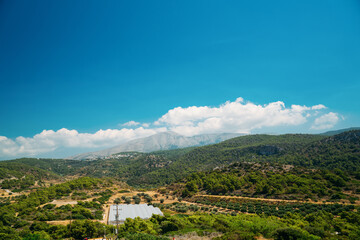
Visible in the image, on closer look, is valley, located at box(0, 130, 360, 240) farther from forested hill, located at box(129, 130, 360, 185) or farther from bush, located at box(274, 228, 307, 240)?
forested hill, located at box(129, 130, 360, 185)

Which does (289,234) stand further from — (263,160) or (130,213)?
(263,160)

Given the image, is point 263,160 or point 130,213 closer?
point 130,213

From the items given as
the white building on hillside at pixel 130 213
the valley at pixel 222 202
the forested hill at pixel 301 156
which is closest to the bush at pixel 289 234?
the valley at pixel 222 202

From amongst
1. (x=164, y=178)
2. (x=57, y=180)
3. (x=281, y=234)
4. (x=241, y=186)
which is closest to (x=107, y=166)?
(x=57, y=180)

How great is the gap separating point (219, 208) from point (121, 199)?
32411 mm

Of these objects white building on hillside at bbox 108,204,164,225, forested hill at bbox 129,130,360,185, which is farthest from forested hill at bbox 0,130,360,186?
white building on hillside at bbox 108,204,164,225

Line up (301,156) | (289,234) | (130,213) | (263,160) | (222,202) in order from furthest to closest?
(263,160) → (301,156) → (222,202) → (130,213) → (289,234)

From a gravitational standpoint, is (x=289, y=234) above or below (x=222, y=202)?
above

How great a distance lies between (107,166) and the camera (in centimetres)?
18950

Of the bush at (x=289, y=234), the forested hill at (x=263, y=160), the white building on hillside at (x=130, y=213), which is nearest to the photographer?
the bush at (x=289, y=234)

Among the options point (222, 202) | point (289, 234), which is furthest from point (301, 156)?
point (289, 234)

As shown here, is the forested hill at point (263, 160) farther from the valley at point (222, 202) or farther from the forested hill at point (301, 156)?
the valley at point (222, 202)

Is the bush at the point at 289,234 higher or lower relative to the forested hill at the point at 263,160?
higher

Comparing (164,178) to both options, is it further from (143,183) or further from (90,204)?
(90,204)
